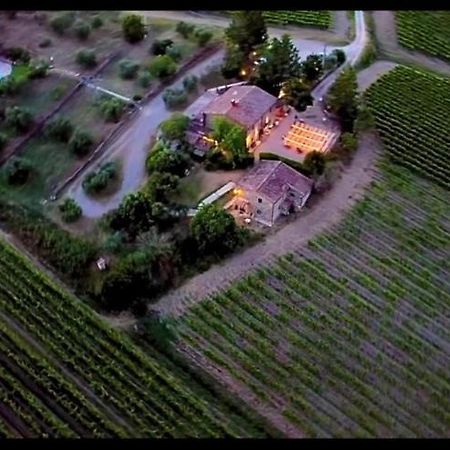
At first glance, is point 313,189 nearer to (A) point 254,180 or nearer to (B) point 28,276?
(A) point 254,180

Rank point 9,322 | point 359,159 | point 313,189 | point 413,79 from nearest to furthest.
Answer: point 9,322 → point 313,189 → point 359,159 → point 413,79

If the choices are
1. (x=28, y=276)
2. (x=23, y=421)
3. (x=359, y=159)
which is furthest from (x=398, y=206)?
(x=23, y=421)

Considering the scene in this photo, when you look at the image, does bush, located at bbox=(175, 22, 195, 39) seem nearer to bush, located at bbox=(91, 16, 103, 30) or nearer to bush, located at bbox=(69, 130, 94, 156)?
bush, located at bbox=(91, 16, 103, 30)

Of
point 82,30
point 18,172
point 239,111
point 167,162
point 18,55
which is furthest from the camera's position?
point 82,30

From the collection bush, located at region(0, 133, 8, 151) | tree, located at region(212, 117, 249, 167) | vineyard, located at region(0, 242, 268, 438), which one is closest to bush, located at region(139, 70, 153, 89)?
tree, located at region(212, 117, 249, 167)

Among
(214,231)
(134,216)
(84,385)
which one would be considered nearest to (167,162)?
(134,216)

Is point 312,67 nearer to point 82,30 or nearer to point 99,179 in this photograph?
point 82,30
